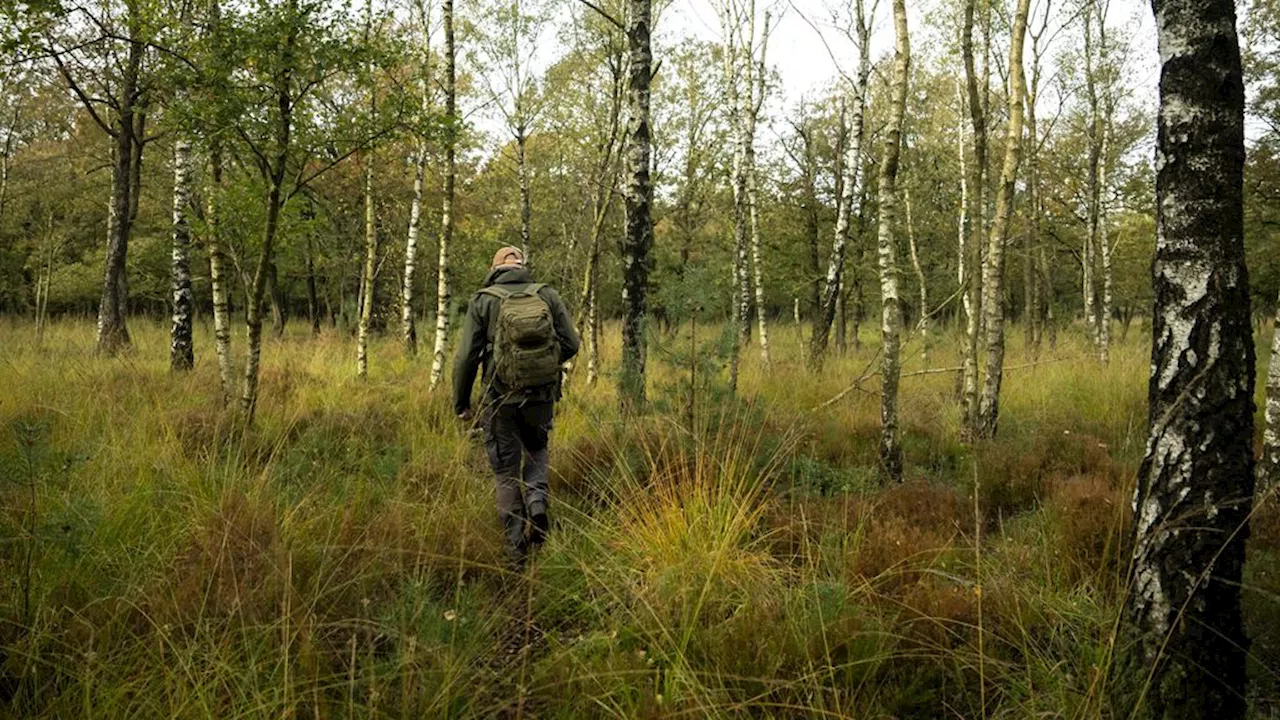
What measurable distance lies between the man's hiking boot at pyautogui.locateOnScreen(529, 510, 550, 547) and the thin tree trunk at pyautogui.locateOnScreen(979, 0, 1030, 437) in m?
5.23

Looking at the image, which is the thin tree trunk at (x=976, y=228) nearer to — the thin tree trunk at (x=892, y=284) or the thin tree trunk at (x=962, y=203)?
the thin tree trunk at (x=892, y=284)

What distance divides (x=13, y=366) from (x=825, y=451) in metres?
9.63

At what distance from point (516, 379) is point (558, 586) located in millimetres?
1274

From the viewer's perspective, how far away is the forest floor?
220 cm

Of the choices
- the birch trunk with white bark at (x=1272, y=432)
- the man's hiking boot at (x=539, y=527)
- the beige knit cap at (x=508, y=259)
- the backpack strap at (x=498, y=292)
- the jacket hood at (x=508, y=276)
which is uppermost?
the beige knit cap at (x=508, y=259)

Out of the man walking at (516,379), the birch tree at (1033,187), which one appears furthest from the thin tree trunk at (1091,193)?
the man walking at (516,379)

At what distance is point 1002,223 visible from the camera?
6.55 m

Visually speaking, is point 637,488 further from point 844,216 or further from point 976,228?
point 844,216

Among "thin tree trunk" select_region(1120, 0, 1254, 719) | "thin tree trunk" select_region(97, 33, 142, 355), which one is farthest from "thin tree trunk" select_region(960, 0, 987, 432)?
"thin tree trunk" select_region(97, 33, 142, 355)

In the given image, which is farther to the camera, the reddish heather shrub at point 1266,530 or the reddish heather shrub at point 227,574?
the reddish heather shrub at point 1266,530

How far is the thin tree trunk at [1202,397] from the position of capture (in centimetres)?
207

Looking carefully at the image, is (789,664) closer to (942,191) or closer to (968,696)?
(968,696)

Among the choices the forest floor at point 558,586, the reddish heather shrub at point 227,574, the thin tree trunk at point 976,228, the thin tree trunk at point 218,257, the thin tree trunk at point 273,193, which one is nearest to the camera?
the forest floor at point 558,586

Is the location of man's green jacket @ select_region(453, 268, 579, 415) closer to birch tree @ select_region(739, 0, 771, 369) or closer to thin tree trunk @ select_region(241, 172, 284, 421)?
thin tree trunk @ select_region(241, 172, 284, 421)
